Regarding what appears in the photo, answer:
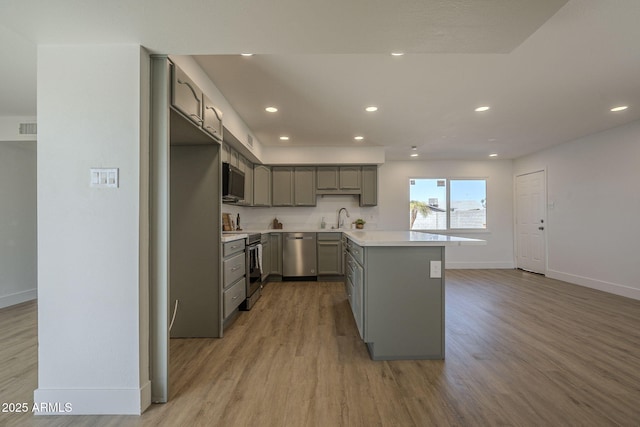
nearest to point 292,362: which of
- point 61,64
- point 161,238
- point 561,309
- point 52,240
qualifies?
point 161,238

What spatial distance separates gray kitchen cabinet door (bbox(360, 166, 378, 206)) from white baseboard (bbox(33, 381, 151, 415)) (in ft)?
15.1

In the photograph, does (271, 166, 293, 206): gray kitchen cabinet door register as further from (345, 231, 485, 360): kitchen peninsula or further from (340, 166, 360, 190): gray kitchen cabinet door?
(345, 231, 485, 360): kitchen peninsula

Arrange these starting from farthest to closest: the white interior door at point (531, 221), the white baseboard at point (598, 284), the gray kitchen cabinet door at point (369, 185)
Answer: the white interior door at point (531, 221) → the gray kitchen cabinet door at point (369, 185) → the white baseboard at point (598, 284)

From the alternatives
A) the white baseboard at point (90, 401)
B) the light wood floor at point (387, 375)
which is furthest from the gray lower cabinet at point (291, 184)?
the white baseboard at point (90, 401)

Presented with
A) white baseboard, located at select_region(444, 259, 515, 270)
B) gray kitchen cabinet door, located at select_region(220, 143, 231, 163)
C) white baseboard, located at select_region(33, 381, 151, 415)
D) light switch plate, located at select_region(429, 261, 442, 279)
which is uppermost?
gray kitchen cabinet door, located at select_region(220, 143, 231, 163)

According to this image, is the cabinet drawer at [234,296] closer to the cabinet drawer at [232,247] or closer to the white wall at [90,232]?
the cabinet drawer at [232,247]

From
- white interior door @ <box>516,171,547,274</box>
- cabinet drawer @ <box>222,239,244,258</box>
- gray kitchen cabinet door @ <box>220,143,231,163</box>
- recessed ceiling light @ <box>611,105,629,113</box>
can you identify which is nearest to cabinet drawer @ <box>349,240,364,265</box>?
cabinet drawer @ <box>222,239,244,258</box>

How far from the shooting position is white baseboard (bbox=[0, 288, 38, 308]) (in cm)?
384

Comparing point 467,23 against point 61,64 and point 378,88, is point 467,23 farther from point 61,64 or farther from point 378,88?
point 61,64

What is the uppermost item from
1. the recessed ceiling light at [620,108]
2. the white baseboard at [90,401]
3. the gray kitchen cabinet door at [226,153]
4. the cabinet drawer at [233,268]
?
the recessed ceiling light at [620,108]

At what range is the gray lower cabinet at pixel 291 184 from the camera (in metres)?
5.63

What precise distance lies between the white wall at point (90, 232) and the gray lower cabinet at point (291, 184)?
3.93 meters

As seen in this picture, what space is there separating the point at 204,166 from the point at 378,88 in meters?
1.90

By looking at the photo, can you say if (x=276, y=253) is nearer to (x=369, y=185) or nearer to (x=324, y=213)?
(x=324, y=213)
